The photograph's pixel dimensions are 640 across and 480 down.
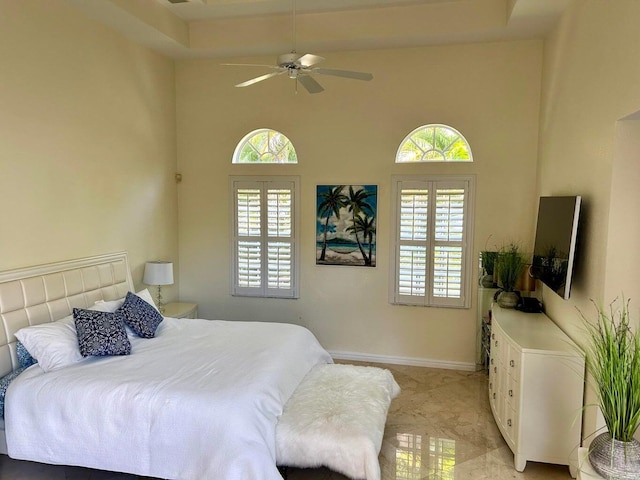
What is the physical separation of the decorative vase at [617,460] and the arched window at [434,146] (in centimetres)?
318

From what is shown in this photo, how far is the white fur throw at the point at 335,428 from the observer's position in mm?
2607

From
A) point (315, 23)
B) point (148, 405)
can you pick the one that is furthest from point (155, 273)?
point (315, 23)

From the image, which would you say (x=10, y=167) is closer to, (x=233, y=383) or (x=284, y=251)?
(x=233, y=383)

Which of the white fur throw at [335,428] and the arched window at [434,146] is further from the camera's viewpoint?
the arched window at [434,146]

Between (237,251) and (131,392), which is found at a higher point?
(237,251)

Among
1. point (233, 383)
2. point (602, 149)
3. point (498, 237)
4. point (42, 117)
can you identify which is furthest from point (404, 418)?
point (42, 117)

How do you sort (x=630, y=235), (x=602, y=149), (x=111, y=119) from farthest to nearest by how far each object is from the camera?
(x=111, y=119), (x=602, y=149), (x=630, y=235)

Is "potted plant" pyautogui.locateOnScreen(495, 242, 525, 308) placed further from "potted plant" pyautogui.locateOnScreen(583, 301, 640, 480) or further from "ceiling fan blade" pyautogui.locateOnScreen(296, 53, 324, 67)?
"ceiling fan blade" pyautogui.locateOnScreen(296, 53, 324, 67)

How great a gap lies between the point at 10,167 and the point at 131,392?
76.9 inches

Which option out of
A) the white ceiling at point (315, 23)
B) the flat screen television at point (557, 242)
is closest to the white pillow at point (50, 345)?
the white ceiling at point (315, 23)

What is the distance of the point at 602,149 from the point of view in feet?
9.44

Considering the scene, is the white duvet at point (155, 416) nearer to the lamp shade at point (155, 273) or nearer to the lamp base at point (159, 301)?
the lamp shade at point (155, 273)

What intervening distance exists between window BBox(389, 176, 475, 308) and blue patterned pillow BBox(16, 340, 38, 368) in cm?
342

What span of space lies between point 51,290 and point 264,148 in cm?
Answer: 277
